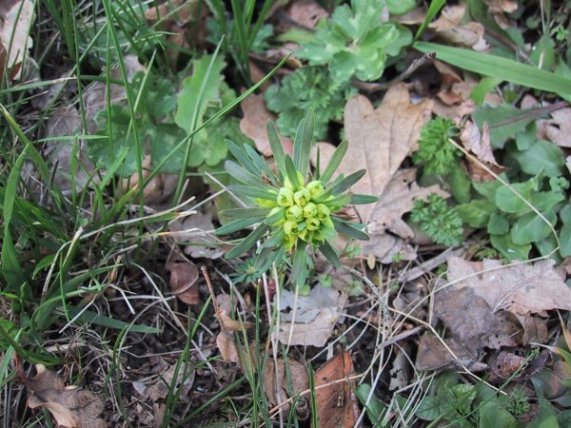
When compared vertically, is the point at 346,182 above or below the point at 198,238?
above

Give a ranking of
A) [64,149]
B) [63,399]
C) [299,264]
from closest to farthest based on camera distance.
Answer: [299,264] → [63,399] → [64,149]

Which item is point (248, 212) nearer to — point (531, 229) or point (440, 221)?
point (440, 221)

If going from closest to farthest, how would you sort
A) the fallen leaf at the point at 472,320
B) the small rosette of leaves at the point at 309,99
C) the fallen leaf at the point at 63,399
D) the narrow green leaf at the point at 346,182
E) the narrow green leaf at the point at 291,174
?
the narrow green leaf at the point at 291,174, the narrow green leaf at the point at 346,182, the fallen leaf at the point at 63,399, the fallen leaf at the point at 472,320, the small rosette of leaves at the point at 309,99

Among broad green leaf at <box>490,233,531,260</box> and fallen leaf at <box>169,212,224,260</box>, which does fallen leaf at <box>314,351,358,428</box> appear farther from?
broad green leaf at <box>490,233,531,260</box>

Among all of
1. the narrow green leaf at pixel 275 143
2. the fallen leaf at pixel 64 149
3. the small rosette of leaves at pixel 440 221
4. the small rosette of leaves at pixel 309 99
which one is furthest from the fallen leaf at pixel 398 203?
the fallen leaf at pixel 64 149

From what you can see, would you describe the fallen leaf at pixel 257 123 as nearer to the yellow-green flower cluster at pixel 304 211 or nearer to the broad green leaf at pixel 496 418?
the yellow-green flower cluster at pixel 304 211

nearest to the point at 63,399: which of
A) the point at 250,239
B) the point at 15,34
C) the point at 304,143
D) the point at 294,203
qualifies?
the point at 250,239
